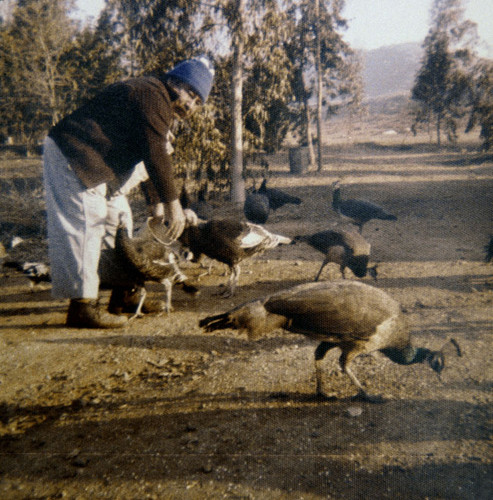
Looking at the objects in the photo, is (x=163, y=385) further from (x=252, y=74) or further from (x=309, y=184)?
(x=309, y=184)

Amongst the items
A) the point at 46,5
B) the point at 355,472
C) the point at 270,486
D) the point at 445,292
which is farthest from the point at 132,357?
the point at 46,5

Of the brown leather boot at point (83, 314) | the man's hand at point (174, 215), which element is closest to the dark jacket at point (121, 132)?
the man's hand at point (174, 215)

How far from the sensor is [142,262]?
4164 mm

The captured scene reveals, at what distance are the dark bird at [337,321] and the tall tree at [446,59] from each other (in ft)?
67.3

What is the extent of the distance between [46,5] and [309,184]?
16086 millimetres

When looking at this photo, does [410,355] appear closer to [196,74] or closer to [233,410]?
[233,410]

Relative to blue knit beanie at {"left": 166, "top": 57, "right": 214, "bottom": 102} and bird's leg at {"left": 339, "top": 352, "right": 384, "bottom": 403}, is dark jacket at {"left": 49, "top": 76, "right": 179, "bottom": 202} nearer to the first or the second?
blue knit beanie at {"left": 166, "top": 57, "right": 214, "bottom": 102}

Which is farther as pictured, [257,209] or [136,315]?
[257,209]

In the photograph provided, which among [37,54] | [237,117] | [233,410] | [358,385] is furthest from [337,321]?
[37,54]

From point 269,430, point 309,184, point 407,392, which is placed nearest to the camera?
point 269,430

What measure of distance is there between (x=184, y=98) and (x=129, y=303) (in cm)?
271

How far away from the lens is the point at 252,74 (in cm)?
1034

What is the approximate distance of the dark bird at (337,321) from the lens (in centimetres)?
288

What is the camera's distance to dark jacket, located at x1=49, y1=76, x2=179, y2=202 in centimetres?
308
